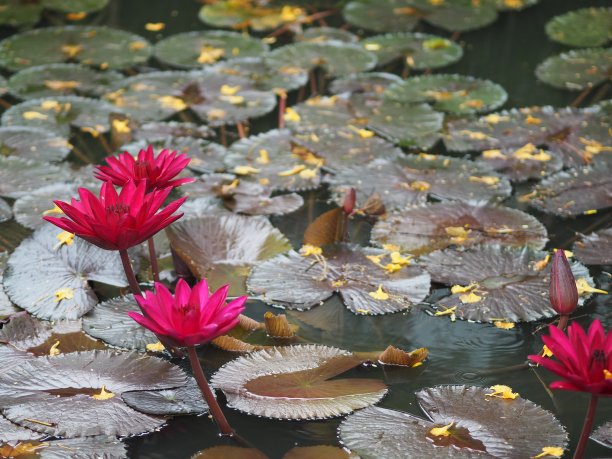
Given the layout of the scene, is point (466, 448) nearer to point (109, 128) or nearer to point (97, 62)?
point (109, 128)

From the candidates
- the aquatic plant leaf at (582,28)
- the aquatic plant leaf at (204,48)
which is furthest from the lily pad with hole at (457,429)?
the aquatic plant leaf at (582,28)

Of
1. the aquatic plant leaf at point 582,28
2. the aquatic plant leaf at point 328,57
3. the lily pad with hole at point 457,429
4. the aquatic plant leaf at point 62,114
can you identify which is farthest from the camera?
the aquatic plant leaf at point 582,28

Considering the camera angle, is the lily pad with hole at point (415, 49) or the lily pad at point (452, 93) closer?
the lily pad at point (452, 93)

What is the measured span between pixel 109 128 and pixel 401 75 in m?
1.15

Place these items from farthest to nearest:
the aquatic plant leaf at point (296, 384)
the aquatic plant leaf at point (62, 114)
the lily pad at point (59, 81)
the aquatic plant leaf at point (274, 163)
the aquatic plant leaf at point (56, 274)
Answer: the lily pad at point (59, 81), the aquatic plant leaf at point (62, 114), the aquatic plant leaf at point (274, 163), the aquatic plant leaf at point (56, 274), the aquatic plant leaf at point (296, 384)

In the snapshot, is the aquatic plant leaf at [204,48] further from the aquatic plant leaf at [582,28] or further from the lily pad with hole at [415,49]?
the aquatic plant leaf at [582,28]

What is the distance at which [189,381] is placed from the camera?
1.74 m

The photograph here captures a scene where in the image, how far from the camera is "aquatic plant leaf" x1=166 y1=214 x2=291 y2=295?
2133mm

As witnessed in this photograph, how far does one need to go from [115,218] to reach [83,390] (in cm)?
36

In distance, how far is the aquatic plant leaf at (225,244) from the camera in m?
2.13

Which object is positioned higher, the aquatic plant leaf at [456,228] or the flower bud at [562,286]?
the flower bud at [562,286]

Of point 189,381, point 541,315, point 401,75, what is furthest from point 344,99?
point 189,381

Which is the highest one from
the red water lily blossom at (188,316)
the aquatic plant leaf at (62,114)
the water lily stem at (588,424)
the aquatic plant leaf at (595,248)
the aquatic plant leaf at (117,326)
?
the red water lily blossom at (188,316)

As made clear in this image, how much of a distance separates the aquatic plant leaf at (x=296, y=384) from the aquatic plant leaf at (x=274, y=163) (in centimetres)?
85
